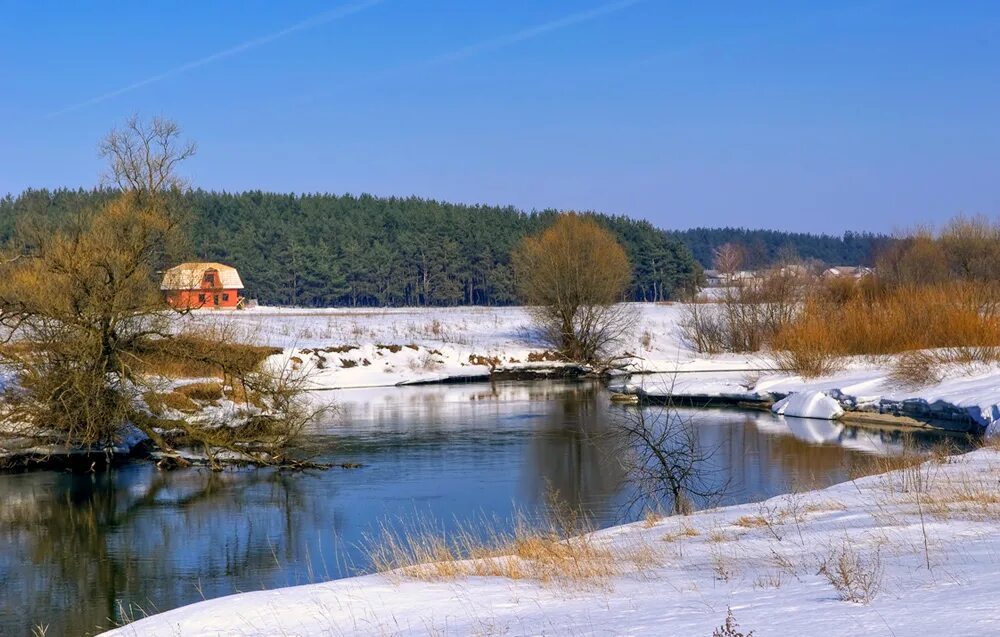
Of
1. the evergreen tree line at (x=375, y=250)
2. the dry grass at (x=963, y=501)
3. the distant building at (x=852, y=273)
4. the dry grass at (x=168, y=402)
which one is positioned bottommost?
the dry grass at (x=963, y=501)

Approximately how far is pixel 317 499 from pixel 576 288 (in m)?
30.8

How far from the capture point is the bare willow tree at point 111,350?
22.3 m

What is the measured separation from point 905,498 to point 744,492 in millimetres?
5895

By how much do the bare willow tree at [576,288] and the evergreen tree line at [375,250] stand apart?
123 ft

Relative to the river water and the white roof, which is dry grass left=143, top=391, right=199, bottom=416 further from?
the white roof

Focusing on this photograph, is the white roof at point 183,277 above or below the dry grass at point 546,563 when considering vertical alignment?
above

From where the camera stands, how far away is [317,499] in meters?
18.9

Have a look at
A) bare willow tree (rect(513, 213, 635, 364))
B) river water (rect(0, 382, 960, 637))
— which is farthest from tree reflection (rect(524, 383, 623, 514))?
bare willow tree (rect(513, 213, 635, 364))

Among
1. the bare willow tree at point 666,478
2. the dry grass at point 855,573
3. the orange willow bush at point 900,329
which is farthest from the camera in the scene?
the orange willow bush at point 900,329

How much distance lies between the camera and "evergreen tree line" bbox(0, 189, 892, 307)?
88.6m

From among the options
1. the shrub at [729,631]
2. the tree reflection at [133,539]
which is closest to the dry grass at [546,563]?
the shrub at [729,631]

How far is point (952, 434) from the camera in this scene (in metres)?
26.7

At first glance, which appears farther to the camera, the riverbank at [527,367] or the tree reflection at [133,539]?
the riverbank at [527,367]

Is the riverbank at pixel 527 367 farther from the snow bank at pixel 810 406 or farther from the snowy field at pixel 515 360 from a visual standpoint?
the snow bank at pixel 810 406
